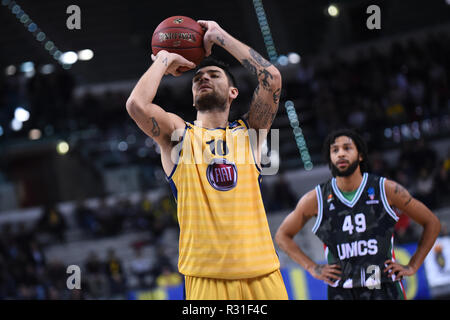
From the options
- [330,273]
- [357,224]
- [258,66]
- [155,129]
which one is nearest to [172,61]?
[155,129]

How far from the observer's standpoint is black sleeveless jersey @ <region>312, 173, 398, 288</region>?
365cm

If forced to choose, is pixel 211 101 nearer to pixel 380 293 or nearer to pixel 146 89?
pixel 146 89

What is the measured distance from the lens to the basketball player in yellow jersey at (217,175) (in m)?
2.66

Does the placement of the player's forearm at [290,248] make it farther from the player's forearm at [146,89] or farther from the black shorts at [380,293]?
the player's forearm at [146,89]

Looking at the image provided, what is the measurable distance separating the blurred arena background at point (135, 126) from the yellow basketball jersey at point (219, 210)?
5796 millimetres

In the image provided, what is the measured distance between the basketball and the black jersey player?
1.46 m

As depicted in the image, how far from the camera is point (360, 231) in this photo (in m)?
3.70

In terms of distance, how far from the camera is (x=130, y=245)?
36.1ft

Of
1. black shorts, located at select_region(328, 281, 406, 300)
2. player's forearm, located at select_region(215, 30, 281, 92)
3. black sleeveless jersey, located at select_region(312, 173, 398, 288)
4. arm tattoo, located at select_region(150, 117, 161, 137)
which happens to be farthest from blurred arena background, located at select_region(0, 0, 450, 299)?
arm tattoo, located at select_region(150, 117, 161, 137)

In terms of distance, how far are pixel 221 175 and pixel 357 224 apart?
1.43 meters

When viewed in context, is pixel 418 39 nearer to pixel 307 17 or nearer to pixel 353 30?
pixel 353 30

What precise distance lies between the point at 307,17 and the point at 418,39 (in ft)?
10.8

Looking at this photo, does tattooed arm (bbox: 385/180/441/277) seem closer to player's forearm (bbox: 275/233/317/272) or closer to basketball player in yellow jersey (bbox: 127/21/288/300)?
player's forearm (bbox: 275/233/317/272)

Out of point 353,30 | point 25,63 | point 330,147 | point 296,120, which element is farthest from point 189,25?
point 25,63
